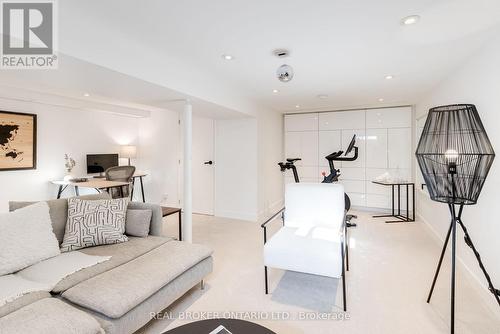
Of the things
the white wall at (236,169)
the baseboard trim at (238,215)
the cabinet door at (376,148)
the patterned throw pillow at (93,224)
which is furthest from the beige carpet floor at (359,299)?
the cabinet door at (376,148)

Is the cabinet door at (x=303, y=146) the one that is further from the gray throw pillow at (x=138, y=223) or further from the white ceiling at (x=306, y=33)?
the gray throw pillow at (x=138, y=223)

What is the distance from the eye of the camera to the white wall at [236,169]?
4863 mm

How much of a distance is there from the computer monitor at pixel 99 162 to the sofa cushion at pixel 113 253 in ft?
12.3

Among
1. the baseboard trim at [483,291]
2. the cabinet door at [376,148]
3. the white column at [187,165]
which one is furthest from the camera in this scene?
the cabinet door at [376,148]

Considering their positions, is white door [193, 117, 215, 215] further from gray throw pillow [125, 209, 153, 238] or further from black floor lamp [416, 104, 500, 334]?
black floor lamp [416, 104, 500, 334]

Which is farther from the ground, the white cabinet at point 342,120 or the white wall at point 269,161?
the white cabinet at point 342,120

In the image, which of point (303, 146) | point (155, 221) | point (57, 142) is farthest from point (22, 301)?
point (303, 146)

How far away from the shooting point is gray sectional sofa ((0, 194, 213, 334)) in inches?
51.1

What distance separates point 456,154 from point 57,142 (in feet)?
20.1

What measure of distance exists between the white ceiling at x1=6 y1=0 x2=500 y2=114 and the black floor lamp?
2.38 feet

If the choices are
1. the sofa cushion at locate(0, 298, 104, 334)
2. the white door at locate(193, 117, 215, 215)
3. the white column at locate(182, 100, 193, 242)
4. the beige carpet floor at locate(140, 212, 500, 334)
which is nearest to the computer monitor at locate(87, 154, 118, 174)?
the white door at locate(193, 117, 215, 215)

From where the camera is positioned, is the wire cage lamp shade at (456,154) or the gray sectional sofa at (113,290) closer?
the gray sectional sofa at (113,290)

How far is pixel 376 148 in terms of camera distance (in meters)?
5.34

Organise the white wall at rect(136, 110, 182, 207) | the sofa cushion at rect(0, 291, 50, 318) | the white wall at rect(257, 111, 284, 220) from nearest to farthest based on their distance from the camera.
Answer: the sofa cushion at rect(0, 291, 50, 318) → the white wall at rect(257, 111, 284, 220) → the white wall at rect(136, 110, 182, 207)
